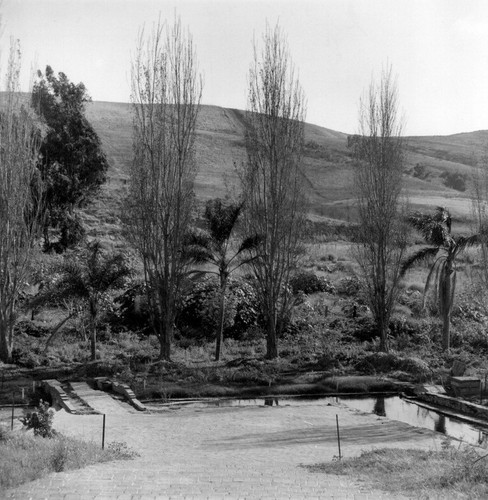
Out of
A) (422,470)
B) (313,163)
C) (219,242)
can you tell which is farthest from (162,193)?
(313,163)

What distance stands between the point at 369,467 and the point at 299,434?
3.91 meters

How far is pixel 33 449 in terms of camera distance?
1095 centimetres

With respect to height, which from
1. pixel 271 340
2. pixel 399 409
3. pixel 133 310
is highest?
pixel 133 310

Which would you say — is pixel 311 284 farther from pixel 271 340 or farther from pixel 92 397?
pixel 92 397

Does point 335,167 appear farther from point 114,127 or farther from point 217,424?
point 217,424

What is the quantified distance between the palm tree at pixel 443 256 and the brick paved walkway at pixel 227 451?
8.26m

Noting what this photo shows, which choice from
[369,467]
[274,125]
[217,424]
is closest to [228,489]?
[369,467]

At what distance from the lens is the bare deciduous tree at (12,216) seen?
949 inches

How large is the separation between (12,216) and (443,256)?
→ 46.1ft

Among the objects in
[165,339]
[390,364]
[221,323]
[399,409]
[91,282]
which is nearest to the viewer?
[399,409]

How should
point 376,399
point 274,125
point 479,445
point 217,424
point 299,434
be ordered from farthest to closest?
point 274,125
point 376,399
point 217,424
point 299,434
point 479,445

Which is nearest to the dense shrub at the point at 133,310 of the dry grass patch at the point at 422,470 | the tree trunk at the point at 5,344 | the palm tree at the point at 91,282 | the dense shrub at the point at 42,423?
the palm tree at the point at 91,282

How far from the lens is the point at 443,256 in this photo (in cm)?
2580

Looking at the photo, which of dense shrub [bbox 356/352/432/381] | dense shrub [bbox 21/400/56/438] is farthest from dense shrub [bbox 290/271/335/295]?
dense shrub [bbox 21/400/56/438]
